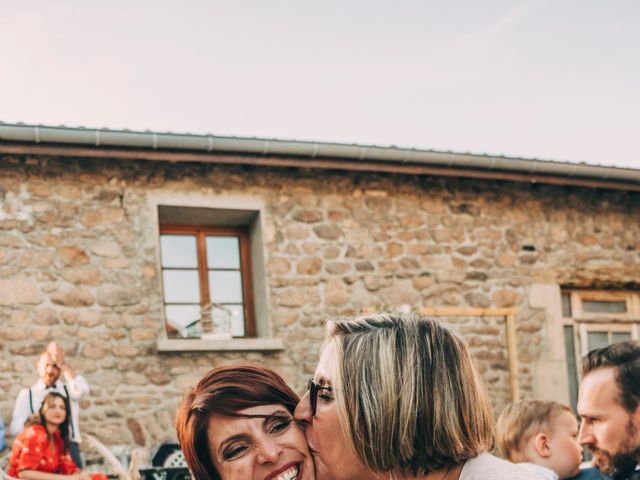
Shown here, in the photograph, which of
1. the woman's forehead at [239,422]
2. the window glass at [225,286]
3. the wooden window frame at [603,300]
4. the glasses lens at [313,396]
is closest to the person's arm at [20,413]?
the window glass at [225,286]

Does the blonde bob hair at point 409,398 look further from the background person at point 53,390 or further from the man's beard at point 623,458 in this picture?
the background person at point 53,390

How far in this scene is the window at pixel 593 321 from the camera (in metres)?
10.1

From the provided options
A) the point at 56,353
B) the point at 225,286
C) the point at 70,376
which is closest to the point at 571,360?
the point at 225,286

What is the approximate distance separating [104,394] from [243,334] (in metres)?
1.52

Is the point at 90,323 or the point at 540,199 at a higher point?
the point at 540,199

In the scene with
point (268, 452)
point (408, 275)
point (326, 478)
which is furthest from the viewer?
point (408, 275)

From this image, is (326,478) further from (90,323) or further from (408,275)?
(408,275)

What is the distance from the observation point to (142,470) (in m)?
7.11

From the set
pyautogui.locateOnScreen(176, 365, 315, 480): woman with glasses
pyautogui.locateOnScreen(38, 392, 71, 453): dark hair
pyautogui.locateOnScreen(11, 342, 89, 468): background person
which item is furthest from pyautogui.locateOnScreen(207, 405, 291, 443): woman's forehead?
pyautogui.locateOnScreen(11, 342, 89, 468): background person

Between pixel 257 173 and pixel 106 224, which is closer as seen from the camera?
pixel 106 224

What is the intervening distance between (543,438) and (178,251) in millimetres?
5424

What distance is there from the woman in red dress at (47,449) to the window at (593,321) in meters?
5.37

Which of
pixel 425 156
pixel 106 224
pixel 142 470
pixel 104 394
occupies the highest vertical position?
pixel 425 156

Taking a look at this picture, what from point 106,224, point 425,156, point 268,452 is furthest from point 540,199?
point 268,452
